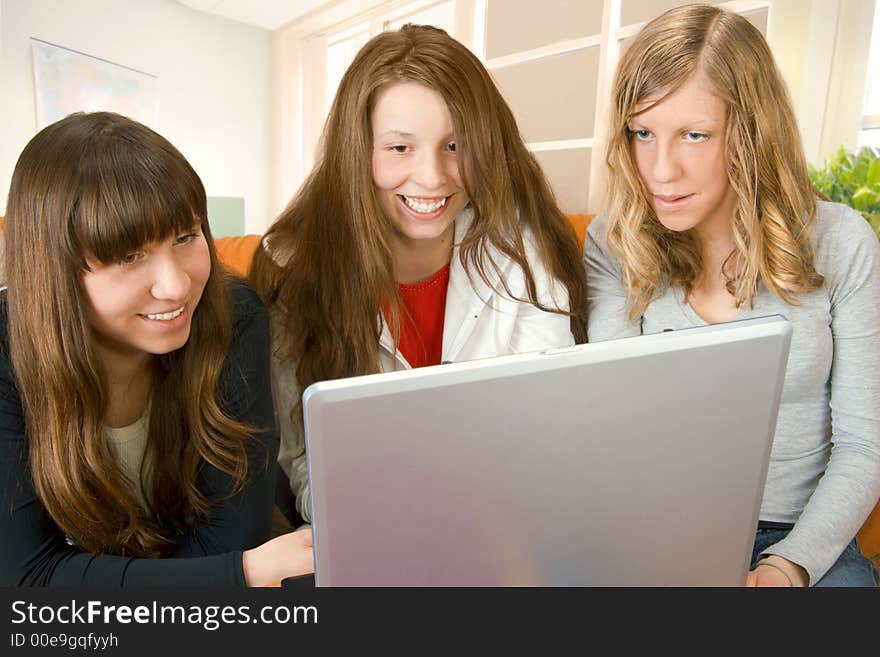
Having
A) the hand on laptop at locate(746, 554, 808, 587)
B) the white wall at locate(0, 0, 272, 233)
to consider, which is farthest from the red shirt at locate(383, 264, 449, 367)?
the white wall at locate(0, 0, 272, 233)

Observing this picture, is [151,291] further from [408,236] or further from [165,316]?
[408,236]

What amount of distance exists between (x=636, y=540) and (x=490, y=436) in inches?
6.4

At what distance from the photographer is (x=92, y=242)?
0.78 m

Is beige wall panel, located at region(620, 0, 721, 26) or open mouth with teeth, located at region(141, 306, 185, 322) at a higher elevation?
beige wall panel, located at region(620, 0, 721, 26)

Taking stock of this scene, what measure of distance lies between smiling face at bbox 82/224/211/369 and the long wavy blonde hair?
684 mm

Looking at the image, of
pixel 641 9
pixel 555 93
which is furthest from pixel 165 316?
pixel 555 93

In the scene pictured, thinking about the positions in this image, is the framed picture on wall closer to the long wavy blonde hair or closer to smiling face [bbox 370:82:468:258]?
smiling face [bbox 370:82:468:258]

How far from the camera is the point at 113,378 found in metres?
0.97

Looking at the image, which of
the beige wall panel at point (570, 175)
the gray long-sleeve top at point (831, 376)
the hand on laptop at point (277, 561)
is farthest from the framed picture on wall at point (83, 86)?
the gray long-sleeve top at point (831, 376)

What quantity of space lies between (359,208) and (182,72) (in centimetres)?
383

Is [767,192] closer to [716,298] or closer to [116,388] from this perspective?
[716,298]

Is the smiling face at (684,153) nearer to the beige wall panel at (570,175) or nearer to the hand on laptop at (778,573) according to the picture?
the hand on laptop at (778,573)

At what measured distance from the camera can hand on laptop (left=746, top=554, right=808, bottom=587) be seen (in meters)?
0.78

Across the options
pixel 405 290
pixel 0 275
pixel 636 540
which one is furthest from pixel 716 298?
pixel 0 275
